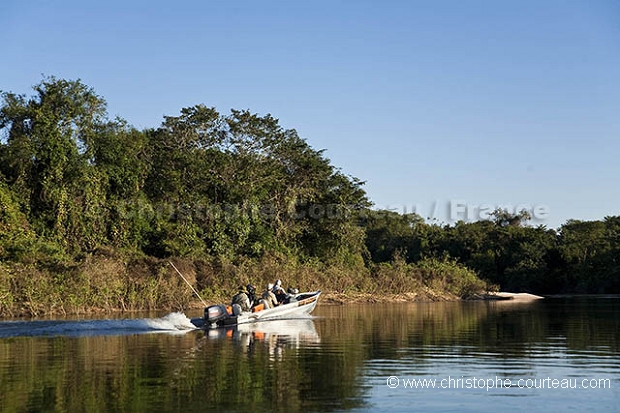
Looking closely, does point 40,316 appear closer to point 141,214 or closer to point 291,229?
point 141,214

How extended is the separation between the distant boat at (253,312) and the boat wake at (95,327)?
0.55m

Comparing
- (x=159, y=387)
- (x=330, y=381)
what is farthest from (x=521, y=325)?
(x=159, y=387)

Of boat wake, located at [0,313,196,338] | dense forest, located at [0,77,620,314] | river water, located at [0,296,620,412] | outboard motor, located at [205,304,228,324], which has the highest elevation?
dense forest, located at [0,77,620,314]

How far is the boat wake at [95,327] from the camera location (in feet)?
68.7

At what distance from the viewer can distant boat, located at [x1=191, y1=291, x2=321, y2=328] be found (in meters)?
23.6

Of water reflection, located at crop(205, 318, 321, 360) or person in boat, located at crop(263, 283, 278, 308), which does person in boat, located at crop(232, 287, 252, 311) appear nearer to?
water reflection, located at crop(205, 318, 321, 360)

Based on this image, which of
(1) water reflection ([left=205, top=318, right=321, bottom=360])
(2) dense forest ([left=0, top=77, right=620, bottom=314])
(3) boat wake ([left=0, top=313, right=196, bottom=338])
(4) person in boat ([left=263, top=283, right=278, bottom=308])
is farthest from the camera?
(2) dense forest ([left=0, top=77, right=620, bottom=314])

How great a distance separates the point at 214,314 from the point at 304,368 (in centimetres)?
982

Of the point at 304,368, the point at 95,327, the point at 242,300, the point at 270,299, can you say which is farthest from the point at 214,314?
the point at 304,368

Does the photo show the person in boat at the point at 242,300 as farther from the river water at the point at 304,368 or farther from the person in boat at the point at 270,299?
the river water at the point at 304,368

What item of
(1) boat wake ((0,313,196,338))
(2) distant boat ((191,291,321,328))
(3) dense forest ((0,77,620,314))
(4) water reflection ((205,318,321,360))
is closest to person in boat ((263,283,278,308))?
(2) distant boat ((191,291,321,328))

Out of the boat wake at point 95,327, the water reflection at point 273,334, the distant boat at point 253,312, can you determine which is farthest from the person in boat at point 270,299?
the boat wake at point 95,327

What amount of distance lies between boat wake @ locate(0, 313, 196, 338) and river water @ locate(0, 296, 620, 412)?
0.05 m

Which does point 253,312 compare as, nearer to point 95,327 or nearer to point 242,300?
point 242,300
